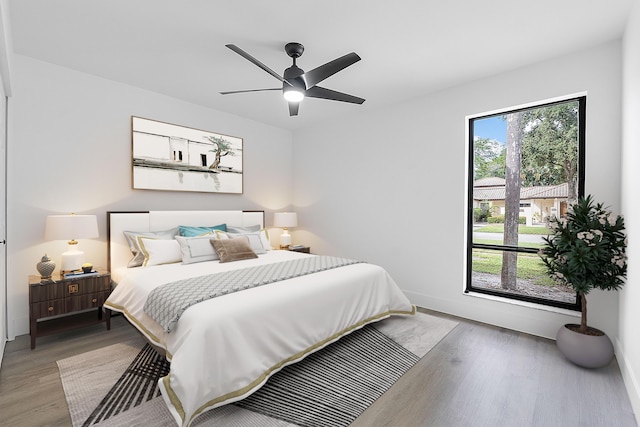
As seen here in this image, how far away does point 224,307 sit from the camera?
2029mm

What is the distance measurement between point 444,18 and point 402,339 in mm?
2724

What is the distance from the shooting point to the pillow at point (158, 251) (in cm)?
327

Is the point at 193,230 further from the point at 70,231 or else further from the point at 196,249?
the point at 70,231

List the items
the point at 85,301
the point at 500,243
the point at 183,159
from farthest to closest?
the point at 183,159
the point at 500,243
the point at 85,301

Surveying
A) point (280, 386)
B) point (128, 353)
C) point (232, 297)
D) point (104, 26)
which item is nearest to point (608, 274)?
point (280, 386)

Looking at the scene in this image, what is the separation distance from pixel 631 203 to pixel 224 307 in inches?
113

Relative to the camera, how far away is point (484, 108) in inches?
135

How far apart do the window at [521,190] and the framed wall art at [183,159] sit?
3.20m

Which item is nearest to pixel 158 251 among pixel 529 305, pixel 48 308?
pixel 48 308

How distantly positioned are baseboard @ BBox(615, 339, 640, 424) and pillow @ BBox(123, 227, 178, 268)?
4.08 m

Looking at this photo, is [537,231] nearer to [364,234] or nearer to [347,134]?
[364,234]

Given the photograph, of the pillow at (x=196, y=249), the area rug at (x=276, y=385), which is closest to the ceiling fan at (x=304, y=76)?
the pillow at (x=196, y=249)

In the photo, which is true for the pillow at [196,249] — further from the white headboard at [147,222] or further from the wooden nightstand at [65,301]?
the wooden nightstand at [65,301]

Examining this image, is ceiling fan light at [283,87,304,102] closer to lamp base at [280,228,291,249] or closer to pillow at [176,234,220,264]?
pillow at [176,234,220,264]
